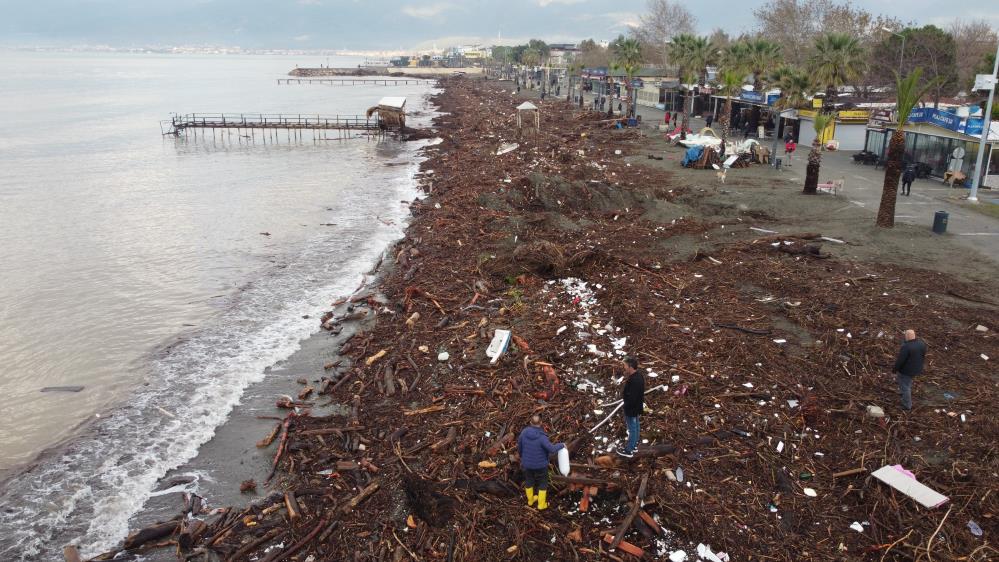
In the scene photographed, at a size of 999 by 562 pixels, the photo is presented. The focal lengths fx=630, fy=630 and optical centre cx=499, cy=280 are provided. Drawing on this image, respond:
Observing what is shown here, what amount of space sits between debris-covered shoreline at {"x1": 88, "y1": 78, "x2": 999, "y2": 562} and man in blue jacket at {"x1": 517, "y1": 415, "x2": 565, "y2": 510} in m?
0.26

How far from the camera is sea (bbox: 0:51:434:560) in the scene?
470 inches

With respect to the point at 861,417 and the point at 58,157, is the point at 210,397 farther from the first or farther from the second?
the point at 58,157

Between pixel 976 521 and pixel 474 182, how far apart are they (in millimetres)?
29070

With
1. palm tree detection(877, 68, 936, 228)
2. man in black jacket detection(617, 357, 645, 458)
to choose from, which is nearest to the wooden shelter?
palm tree detection(877, 68, 936, 228)

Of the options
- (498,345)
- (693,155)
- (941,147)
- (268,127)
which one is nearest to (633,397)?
(498,345)

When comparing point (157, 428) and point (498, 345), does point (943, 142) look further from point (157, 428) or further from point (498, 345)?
point (157, 428)

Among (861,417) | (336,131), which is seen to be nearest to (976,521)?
(861,417)

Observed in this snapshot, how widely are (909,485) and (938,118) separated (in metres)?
32.0

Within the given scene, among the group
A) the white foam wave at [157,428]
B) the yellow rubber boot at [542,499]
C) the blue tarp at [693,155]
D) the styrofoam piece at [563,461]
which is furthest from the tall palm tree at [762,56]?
the yellow rubber boot at [542,499]

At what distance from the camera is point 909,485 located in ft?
29.3

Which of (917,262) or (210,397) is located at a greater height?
(917,262)

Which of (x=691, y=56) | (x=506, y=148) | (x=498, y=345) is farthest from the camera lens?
(x=691, y=56)

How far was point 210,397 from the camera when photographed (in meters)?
14.5

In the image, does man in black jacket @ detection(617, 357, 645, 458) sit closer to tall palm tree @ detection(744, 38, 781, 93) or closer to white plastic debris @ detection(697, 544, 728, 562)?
white plastic debris @ detection(697, 544, 728, 562)
